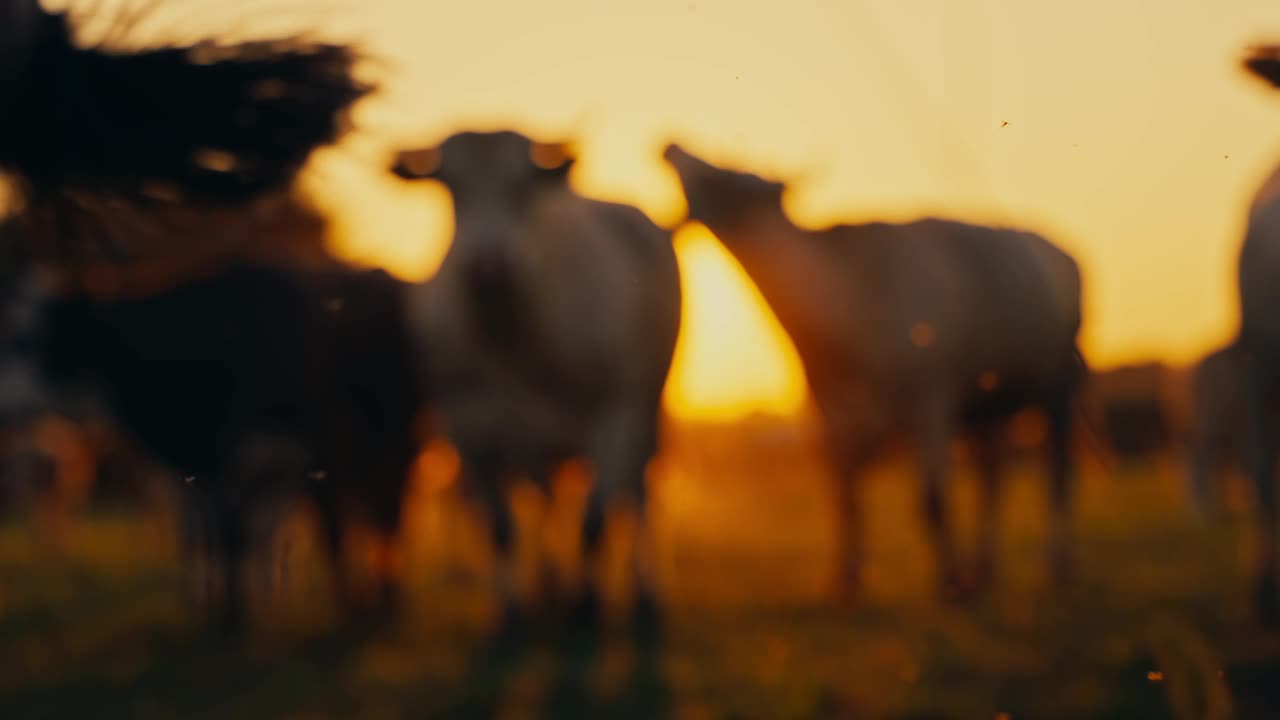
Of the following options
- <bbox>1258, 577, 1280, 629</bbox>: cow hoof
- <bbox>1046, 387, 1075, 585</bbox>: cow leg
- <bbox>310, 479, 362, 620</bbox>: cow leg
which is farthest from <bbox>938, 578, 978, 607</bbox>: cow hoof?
<bbox>310, 479, 362, 620</bbox>: cow leg

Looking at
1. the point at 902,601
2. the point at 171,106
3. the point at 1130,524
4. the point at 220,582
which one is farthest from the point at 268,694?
the point at 1130,524

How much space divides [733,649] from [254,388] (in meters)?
3.71

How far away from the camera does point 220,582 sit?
8383 mm

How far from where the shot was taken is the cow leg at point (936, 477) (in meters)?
7.86

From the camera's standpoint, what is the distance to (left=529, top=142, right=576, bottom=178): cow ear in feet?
23.5

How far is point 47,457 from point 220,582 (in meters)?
11.5

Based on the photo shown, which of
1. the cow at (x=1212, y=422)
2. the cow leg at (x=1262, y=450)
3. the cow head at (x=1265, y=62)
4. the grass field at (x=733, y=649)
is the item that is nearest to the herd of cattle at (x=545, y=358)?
the cow leg at (x=1262, y=450)

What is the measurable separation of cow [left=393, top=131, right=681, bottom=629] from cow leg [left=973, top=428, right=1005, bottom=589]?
2.10 metres

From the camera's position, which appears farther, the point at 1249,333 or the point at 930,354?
the point at 930,354

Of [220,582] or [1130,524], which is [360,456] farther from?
[1130,524]

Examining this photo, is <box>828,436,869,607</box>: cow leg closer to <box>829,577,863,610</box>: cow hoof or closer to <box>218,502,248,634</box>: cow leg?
<box>829,577,863,610</box>: cow hoof

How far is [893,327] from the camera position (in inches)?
319

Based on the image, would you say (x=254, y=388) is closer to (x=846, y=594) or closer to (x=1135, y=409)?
(x=846, y=594)

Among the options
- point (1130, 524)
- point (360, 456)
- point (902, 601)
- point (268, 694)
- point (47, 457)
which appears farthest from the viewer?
point (47, 457)
